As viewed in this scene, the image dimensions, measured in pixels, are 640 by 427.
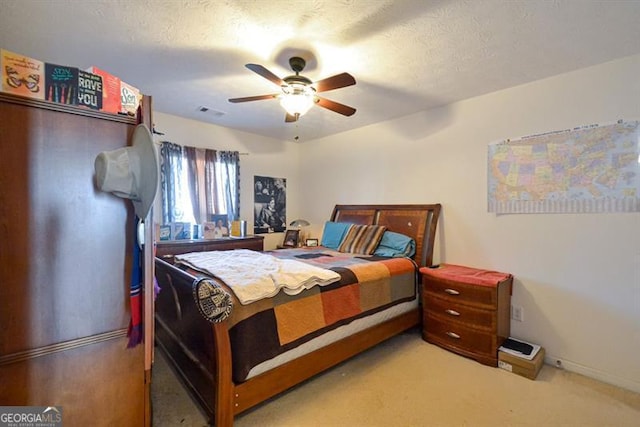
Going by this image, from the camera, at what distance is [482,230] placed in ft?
Answer: 9.67

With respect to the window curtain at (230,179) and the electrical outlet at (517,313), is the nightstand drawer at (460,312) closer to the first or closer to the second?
the electrical outlet at (517,313)

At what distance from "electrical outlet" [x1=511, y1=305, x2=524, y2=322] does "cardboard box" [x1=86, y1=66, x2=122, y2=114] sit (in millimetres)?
3383

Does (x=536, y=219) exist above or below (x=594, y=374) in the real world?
above

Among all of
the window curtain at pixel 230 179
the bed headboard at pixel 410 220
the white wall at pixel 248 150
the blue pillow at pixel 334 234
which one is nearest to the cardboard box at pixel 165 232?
the white wall at pixel 248 150

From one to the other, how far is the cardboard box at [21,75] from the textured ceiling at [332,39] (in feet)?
2.96

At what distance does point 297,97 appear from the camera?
7.07 feet

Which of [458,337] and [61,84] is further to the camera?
[458,337]

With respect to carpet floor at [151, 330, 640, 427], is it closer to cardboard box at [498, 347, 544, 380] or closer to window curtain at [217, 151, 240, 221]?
cardboard box at [498, 347, 544, 380]

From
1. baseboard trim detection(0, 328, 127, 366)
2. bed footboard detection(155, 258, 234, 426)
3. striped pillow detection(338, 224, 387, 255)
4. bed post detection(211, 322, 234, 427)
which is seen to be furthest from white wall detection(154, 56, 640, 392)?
baseboard trim detection(0, 328, 127, 366)

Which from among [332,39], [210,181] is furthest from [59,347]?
[210,181]

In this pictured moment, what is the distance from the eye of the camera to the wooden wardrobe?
3.26ft

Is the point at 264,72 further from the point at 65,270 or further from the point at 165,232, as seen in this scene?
the point at 165,232

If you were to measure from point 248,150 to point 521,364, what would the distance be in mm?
4201

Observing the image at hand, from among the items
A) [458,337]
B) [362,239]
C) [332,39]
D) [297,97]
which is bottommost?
[458,337]
